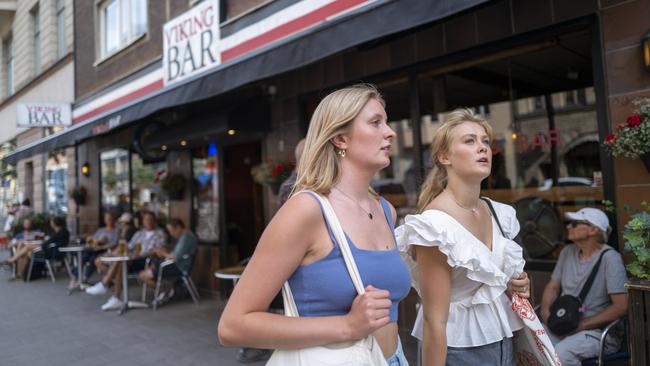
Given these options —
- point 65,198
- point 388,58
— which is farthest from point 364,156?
point 65,198

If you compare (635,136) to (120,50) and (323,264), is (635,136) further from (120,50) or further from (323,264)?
(120,50)

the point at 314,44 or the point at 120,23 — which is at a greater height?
the point at 120,23

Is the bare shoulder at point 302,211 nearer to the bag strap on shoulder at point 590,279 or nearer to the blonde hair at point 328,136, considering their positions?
the blonde hair at point 328,136

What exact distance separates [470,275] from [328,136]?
0.85 meters

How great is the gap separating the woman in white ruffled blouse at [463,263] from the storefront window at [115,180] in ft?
32.2

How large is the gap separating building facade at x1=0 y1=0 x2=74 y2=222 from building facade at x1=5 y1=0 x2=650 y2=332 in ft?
14.0

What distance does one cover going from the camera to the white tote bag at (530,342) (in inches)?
76.0

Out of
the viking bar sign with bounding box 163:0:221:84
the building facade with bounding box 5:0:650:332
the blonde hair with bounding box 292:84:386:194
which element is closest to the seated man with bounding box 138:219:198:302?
the building facade with bounding box 5:0:650:332

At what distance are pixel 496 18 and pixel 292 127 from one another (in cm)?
304

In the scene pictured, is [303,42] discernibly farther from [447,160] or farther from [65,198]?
[65,198]

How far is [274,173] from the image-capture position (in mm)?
6082

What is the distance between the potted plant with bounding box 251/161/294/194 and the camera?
606cm

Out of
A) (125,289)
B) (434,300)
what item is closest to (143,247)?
(125,289)

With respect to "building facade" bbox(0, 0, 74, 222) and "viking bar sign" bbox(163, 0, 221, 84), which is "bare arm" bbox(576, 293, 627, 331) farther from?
"building facade" bbox(0, 0, 74, 222)
